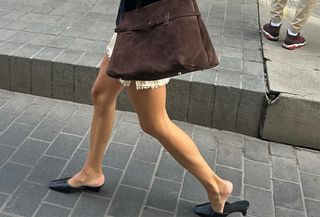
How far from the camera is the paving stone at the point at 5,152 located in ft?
9.71

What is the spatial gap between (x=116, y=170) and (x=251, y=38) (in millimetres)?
2120

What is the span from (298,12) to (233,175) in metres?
1.93

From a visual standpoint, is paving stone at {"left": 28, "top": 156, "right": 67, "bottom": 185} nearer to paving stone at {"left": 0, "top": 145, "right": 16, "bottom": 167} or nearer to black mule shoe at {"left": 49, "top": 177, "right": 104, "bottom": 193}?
black mule shoe at {"left": 49, "top": 177, "right": 104, "bottom": 193}

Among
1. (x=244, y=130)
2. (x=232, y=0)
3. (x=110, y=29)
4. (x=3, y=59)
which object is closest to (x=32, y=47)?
(x=3, y=59)

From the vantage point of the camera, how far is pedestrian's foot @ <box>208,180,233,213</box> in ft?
8.17

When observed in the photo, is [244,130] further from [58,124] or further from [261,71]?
[58,124]

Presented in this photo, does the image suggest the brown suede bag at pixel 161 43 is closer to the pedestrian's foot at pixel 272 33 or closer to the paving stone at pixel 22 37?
the paving stone at pixel 22 37

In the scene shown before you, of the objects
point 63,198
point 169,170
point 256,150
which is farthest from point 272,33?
point 63,198

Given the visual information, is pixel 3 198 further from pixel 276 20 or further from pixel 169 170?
pixel 276 20

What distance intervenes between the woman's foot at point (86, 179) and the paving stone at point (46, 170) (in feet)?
0.67

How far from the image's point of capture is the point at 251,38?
4.38 metres

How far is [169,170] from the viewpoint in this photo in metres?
3.01

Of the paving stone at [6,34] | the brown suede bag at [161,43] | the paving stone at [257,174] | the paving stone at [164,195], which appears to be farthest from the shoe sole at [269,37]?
the brown suede bag at [161,43]

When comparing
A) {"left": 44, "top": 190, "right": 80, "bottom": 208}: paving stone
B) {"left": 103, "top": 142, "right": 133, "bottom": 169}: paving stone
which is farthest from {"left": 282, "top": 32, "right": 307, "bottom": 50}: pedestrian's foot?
{"left": 44, "top": 190, "right": 80, "bottom": 208}: paving stone
